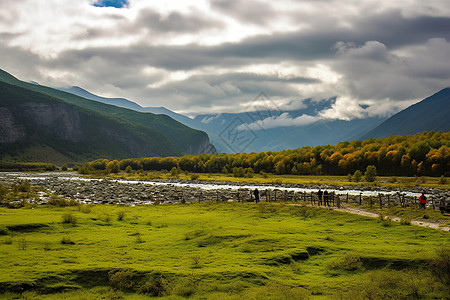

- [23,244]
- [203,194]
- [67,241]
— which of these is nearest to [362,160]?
[203,194]

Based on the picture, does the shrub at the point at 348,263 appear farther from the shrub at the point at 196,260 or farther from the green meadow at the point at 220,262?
the shrub at the point at 196,260

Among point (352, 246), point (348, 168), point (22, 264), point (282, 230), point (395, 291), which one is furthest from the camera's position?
point (348, 168)

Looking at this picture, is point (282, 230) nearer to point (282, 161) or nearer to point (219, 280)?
point (219, 280)

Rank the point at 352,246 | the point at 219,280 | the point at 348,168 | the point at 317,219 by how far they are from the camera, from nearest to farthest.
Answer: the point at 219,280 → the point at 352,246 → the point at 317,219 → the point at 348,168

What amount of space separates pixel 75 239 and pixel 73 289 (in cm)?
805

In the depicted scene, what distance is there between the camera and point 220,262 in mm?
16922

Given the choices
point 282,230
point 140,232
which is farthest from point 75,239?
point 282,230

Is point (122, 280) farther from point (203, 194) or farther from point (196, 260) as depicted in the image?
point (203, 194)

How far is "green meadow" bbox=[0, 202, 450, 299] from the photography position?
13531 mm

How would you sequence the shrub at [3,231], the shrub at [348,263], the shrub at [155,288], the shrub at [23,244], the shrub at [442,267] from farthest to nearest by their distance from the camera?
the shrub at [3,231] < the shrub at [23,244] < the shrub at [348,263] < the shrub at [442,267] < the shrub at [155,288]

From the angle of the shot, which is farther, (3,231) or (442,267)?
(3,231)

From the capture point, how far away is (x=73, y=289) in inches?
552

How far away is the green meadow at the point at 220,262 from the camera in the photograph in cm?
1353

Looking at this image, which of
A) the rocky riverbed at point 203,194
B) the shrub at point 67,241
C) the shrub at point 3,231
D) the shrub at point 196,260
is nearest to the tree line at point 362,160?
the rocky riverbed at point 203,194
